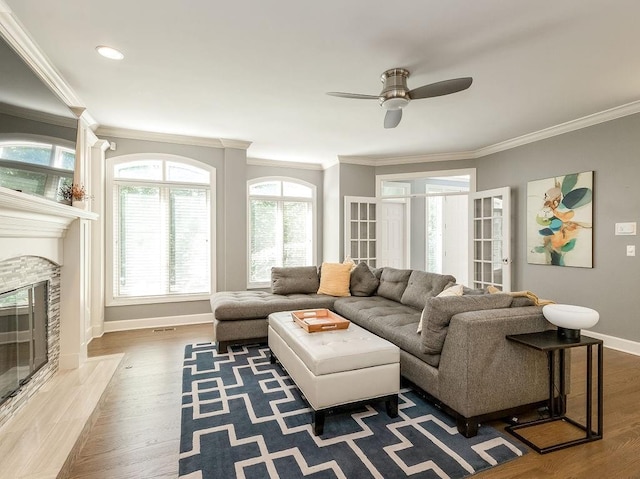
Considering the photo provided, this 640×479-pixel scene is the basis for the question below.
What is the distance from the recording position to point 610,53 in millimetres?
2529

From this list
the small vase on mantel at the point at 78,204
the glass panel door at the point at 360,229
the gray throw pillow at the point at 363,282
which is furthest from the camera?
the glass panel door at the point at 360,229

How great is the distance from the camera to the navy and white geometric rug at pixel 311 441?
69.6 inches

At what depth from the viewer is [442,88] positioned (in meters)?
2.58

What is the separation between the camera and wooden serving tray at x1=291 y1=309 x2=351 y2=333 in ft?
8.69

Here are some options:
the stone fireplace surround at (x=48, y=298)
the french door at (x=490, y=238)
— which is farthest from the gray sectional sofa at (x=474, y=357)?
the stone fireplace surround at (x=48, y=298)

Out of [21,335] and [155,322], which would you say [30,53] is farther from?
[155,322]

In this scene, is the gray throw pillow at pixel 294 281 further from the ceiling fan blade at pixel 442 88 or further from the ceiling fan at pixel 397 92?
the ceiling fan blade at pixel 442 88

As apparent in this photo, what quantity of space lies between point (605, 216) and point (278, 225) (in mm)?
4662

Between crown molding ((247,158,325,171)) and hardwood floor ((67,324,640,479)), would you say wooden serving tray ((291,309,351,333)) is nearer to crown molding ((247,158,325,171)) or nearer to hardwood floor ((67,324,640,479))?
hardwood floor ((67,324,640,479))

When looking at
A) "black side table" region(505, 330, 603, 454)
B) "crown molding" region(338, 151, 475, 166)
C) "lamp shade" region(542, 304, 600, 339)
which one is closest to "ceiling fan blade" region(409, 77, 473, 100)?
"lamp shade" region(542, 304, 600, 339)

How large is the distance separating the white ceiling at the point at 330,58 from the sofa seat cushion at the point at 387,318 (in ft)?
7.19

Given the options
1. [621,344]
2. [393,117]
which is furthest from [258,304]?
[621,344]

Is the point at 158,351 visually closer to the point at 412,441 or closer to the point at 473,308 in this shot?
the point at 412,441

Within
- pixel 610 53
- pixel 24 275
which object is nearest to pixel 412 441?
pixel 24 275
